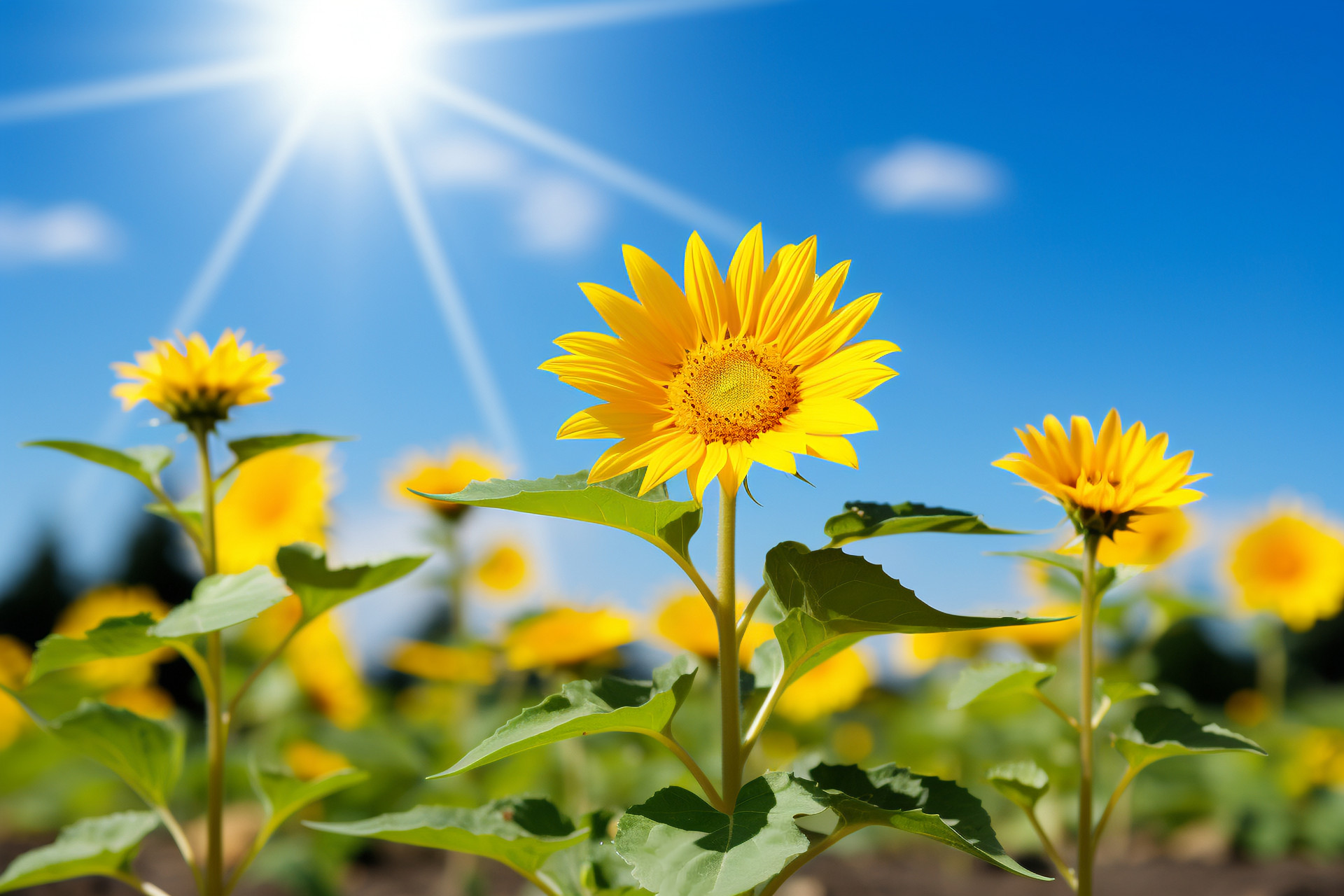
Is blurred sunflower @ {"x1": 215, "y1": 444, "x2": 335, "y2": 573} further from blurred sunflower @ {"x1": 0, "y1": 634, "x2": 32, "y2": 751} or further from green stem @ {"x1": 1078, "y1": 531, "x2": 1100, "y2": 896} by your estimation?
blurred sunflower @ {"x1": 0, "y1": 634, "x2": 32, "y2": 751}

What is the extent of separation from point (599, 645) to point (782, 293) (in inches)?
67.0

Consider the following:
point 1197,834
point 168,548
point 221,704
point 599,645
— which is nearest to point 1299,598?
point 1197,834

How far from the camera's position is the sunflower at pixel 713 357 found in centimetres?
118

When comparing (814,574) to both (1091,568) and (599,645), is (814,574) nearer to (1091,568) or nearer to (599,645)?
(1091,568)

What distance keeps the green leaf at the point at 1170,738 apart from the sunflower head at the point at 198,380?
1.51 metres

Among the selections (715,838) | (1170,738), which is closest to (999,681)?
(1170,738)

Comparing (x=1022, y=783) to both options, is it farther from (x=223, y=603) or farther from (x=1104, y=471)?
(x=223, y=603)

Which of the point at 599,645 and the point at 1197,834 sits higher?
the point at 599,645

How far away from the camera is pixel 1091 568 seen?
132 cm

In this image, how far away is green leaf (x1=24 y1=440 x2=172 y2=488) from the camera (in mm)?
1529

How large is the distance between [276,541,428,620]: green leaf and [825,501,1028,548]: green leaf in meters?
0.68

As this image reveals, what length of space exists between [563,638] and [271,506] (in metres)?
1.07

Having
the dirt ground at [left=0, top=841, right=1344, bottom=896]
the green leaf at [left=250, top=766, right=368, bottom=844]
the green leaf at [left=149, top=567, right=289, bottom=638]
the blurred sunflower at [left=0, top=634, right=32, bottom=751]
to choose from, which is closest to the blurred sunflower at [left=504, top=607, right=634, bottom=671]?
the dirt ground at [left=0, top=841, right=1344, bottom=896]

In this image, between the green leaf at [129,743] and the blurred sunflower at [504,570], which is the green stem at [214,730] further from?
the blurred sunflower at [504,570]
